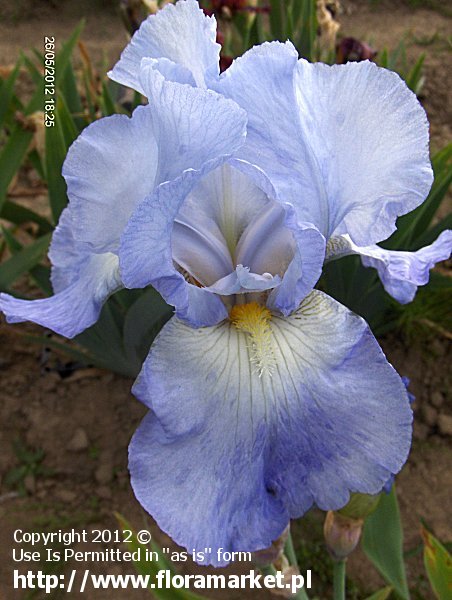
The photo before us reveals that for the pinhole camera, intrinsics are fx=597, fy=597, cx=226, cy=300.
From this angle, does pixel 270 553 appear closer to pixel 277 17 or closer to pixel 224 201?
pixel 224 201

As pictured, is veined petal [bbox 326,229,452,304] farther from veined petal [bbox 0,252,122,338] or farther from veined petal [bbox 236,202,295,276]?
veined petal [bbox 0,252,122,338]

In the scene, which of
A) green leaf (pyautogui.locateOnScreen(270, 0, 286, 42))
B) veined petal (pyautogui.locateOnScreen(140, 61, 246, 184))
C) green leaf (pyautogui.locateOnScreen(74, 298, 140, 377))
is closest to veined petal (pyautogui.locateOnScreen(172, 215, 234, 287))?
veined petal (pyautogui.locateOnScreen(140, 61, 246, 184))

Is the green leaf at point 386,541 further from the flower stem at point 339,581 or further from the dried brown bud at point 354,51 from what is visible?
the dried brown bud at point 354,51

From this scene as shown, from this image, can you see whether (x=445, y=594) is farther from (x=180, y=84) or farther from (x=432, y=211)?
(x=432, y=211)

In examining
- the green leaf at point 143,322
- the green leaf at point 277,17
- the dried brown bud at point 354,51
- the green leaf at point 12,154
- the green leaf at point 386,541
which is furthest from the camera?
the green leaf at point 277,17

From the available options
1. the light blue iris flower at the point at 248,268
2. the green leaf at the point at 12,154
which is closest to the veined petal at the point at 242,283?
the light blue iris flower at the point at 248,268

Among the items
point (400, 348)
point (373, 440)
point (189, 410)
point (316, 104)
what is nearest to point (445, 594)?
point (373, 440)
